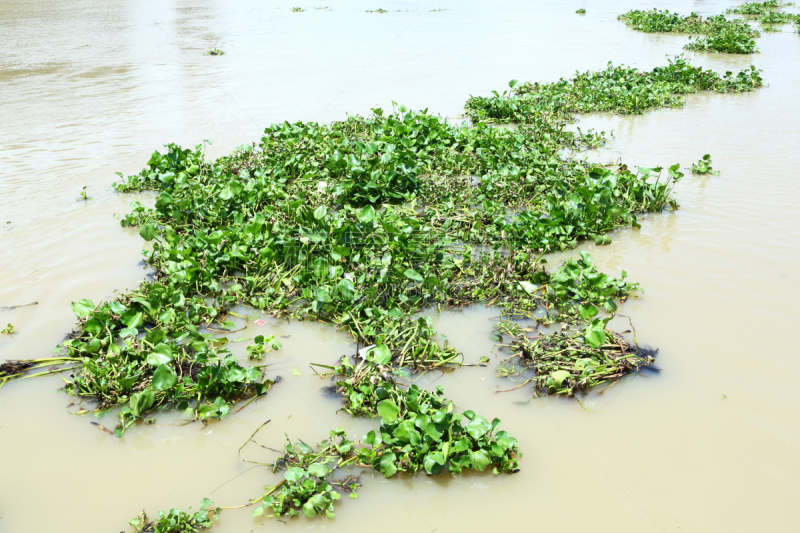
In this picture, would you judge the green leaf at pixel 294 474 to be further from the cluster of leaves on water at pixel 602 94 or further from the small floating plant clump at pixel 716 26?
the small floating plant clump at pixel 716 26

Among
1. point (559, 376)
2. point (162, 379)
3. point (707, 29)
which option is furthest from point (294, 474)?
point (707, 29)

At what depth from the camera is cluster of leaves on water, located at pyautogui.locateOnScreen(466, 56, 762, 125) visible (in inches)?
342

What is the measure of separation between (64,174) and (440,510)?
6.41 m

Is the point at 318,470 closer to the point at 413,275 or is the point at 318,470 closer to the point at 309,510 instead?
the point at 309,510

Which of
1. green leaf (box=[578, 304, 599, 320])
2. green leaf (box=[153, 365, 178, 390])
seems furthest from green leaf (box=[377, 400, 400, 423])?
green leaf (box=[578, 304, 599, 320])

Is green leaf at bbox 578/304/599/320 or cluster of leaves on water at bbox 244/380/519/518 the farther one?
green leaf at bbox 578/304/599/320

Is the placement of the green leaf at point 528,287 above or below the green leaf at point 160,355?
above

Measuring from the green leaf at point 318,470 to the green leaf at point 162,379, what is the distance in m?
1.04

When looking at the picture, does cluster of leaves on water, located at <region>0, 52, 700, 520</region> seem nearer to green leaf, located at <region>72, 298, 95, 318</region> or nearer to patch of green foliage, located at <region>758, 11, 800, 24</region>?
green leaf, located at <region>72, 298, 95, 318</region>

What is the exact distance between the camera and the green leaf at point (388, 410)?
Result: 2906mm

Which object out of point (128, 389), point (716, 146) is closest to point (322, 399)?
point (128, 389)

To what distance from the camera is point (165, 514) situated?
102 inches

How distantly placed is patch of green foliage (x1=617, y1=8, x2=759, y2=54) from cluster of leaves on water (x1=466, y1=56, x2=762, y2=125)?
344cm

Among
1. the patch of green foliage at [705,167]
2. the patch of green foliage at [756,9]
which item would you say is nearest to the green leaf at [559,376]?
the patch of green foliage at [705,167]
